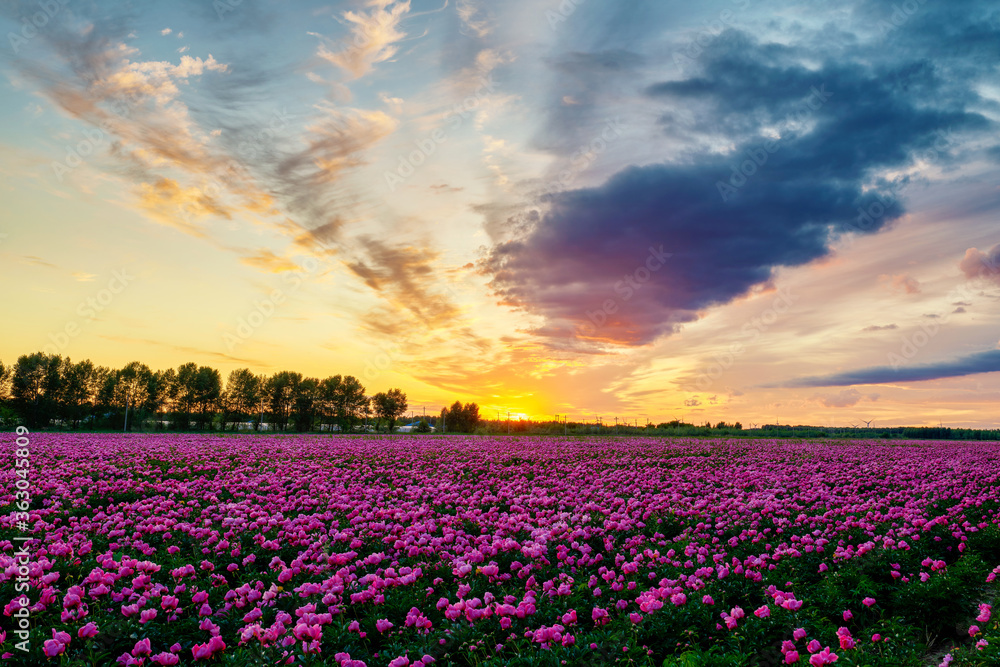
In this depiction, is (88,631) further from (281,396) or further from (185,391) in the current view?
(185,391)

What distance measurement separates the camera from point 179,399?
9075cm

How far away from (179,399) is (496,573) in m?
102

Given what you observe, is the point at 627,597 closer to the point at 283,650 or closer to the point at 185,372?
the point at 283,650

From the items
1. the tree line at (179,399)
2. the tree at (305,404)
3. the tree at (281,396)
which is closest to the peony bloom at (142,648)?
the tree line at (179,399)

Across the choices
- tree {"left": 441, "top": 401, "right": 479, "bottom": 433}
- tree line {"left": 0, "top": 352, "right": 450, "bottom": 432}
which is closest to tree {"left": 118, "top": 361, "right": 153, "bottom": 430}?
tree line {"left": 0, "top": 352, "right": 450, "bottom": 432}

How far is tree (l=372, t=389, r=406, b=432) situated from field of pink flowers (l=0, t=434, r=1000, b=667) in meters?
93.7

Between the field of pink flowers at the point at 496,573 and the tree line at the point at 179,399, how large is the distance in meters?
72.8

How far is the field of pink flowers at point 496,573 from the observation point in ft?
17.4

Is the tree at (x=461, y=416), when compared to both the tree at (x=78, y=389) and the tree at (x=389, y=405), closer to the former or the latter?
the tree at (x=389, y=405)

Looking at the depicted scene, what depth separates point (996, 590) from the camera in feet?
23.8

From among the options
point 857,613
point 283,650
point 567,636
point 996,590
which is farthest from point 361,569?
point 996,590

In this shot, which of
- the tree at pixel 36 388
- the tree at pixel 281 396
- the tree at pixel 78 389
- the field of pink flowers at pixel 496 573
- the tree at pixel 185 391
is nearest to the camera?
the field of pink flowers at pixel 496 573

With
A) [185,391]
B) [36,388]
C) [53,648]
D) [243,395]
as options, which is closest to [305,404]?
[243,395]

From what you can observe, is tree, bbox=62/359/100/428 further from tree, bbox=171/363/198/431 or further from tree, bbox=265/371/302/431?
tree, bbox=265/371/302/431
